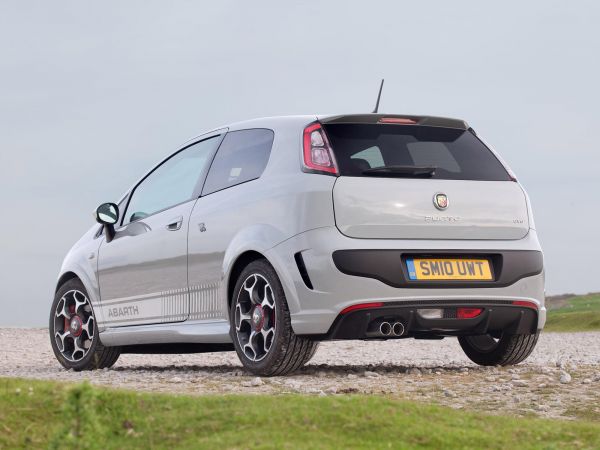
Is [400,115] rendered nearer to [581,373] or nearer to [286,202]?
[286,202]

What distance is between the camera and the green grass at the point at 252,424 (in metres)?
4.51

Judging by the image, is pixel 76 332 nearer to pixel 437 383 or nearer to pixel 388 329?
pixel 388 329

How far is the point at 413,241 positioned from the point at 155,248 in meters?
2.75

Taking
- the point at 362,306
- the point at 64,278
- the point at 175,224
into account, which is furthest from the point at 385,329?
the point at 64,278

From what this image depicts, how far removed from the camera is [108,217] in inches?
384

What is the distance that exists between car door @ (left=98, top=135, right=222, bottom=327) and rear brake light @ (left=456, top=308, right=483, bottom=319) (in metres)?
2.43

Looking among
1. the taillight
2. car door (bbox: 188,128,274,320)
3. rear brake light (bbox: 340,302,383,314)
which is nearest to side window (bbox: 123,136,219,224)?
car door (bbox: 188,128,274,320)

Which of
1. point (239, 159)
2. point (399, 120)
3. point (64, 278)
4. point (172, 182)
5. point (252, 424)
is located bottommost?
point (252, 424)

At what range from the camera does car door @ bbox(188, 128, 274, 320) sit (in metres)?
7.78

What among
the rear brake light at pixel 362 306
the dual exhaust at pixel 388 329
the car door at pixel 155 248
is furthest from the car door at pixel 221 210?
the dual exhaust at pixel 388 329

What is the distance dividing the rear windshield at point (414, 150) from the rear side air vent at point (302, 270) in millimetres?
692

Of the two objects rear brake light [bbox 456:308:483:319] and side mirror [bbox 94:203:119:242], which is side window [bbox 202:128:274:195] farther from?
rear brake light [bbox 456:308:483:319]

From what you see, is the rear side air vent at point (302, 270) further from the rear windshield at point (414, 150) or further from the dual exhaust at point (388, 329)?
the rear windshield at point (414, 150)

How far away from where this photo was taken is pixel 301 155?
7.36 meters
